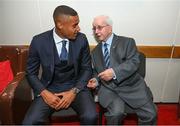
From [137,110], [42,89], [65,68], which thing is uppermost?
[65,68]

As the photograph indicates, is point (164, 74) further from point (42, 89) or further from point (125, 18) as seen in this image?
point (42, 89)

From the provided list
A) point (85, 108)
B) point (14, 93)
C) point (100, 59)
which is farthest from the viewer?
point (100, 59)

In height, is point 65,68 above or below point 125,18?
below

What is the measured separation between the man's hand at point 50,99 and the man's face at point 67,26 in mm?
572

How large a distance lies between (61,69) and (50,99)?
1.04ft

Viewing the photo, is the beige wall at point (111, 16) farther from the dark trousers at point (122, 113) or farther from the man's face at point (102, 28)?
the dark trousers at point (122, 113)

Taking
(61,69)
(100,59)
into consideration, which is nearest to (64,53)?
(61,69)

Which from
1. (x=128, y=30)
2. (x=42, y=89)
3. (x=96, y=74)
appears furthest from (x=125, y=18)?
(x=42, y=89)

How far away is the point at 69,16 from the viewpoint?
2506 millimetres

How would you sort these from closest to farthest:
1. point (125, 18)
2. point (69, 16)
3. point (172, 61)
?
point (69, 16) → point (125, 18) → point (172, 61)

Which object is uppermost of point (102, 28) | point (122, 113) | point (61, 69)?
point (102, 28)

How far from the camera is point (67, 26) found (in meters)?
2.53

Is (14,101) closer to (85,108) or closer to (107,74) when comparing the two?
(85,108)

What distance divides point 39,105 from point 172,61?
67.7 inches
